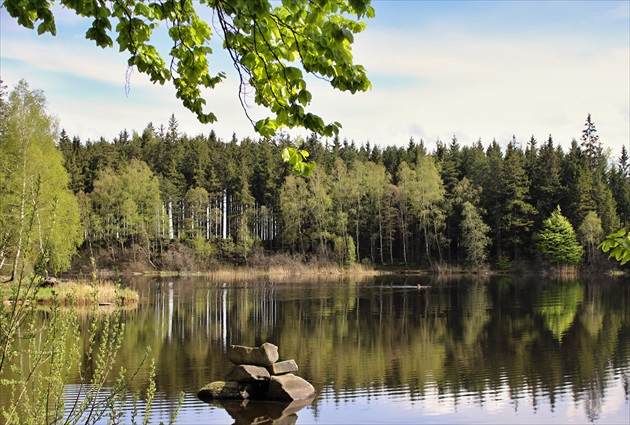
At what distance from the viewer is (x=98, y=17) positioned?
4.43 metres

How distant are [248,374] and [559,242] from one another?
5774 centimetres

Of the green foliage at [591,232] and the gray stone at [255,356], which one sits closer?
the gray stone at [255,356]

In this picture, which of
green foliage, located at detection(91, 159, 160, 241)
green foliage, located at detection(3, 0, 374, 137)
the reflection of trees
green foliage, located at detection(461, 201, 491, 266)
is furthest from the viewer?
green foliage, located at detection(91, 159, 160, 241)

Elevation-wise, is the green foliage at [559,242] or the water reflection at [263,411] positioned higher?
the green foliage at [559,242]

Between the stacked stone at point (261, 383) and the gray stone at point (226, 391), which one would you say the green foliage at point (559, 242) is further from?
the gray stone at point (226, 391)

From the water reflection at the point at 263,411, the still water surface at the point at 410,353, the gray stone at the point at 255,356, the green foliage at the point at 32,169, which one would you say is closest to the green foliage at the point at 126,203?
the green foliage at the point at 32,169

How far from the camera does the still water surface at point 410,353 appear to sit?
13039 mm

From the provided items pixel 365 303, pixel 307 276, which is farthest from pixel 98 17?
pixel 307 276

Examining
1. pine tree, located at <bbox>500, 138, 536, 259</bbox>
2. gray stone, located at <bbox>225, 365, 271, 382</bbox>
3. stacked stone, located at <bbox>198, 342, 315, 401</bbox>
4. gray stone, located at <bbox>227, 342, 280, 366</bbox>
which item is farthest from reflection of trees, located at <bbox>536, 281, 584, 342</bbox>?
pine tree, located at <bbox>500, 138, 536, 259</bbox>

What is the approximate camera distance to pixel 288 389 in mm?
13625

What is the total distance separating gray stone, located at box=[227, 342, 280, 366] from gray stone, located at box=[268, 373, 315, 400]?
52cm

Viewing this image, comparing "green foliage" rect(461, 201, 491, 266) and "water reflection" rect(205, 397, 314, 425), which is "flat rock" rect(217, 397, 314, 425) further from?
"green foliage" rect(461, 201, 491, 266)

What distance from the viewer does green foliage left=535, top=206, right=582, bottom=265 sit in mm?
64062

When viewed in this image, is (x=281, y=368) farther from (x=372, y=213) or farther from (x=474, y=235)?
(x=372, y=213)
